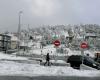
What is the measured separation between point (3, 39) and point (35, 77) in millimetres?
111927

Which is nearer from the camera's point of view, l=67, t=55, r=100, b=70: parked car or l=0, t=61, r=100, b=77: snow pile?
l=0, t=61, r=100, b=77: snow pile

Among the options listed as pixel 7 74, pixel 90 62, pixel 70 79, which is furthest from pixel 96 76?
pixel 90 62

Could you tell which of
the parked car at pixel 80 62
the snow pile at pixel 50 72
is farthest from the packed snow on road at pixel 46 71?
the parked car at pixel 80 62

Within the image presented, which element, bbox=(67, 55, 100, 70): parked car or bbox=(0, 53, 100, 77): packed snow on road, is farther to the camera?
bbox=(67, 55, 100, 70): parked car

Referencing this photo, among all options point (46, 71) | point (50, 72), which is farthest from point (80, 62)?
point (50, 72)

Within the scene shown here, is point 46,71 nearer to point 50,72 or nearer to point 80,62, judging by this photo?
point 50,72

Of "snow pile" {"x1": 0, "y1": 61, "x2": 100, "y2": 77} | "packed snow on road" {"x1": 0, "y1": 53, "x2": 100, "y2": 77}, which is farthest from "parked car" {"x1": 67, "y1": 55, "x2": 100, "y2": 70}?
"snow pile" {"x1": 0, "y1": 61, "x2": 100, "y2": 77}

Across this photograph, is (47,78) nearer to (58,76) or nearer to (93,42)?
(58,76)

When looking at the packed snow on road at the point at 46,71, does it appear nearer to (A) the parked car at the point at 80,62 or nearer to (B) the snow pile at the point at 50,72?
(B) the snow pile at the point at 50,72

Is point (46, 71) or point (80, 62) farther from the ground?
point (46, 71)

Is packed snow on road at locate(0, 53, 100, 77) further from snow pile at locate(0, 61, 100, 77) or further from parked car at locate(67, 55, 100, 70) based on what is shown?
parked car at locate(67, 55, 100, 70)

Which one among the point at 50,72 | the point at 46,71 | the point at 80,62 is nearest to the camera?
the point at 50,72

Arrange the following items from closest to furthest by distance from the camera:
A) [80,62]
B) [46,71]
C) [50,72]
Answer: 1. [50,72]
2. [46,71]
3. [80,62]

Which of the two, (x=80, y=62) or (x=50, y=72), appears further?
(x=80, y=62)
